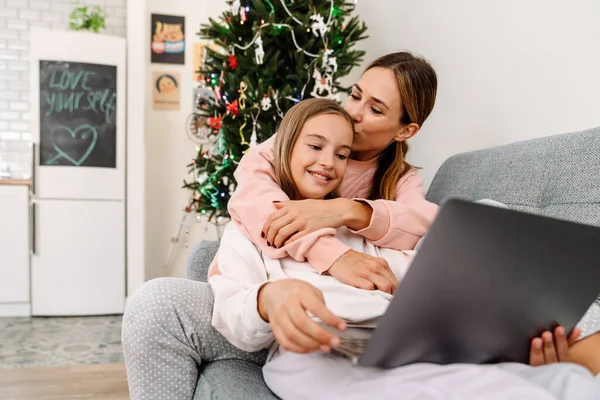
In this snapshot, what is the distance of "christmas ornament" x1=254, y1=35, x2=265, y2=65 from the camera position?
2141 millimetres

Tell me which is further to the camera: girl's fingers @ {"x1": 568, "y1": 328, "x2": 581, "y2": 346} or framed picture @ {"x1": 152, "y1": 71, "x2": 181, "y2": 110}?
framed picture @ {"x1": 152, "y1": 71, "x2": 181, "y2": 110}

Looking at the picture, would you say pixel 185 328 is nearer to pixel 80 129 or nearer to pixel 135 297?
pixel 135 297

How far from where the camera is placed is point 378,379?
0.65 m

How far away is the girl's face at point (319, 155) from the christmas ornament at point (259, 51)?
1.14 metres

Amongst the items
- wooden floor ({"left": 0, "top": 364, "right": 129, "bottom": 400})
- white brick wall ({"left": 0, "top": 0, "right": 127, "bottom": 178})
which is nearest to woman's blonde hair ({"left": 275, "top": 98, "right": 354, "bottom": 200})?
wooden floor ({"left": 0, "top": 364, "right": 129, "bottom": 400})

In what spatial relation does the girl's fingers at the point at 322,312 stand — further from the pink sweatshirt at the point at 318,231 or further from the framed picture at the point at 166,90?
the framed picture at the point at 166,90

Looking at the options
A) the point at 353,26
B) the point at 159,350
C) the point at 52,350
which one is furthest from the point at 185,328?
the point at 52,350

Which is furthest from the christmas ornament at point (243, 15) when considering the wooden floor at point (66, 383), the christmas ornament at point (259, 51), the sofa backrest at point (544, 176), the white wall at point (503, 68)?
the wooden floor at point (66, 383)

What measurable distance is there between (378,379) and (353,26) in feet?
6.77

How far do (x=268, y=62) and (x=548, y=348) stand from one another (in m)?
1.84

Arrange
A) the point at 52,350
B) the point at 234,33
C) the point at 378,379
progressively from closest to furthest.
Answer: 1. the point at 378,379
2. the point at 234,33
3. the point at 52,350

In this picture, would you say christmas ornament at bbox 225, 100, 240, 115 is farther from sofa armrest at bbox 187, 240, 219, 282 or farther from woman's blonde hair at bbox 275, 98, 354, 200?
woman's blonde hair at bbox 275, 98, 354, 200

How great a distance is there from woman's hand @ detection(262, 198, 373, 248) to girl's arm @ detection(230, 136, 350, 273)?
2cm

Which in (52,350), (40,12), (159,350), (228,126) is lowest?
(52,350)
